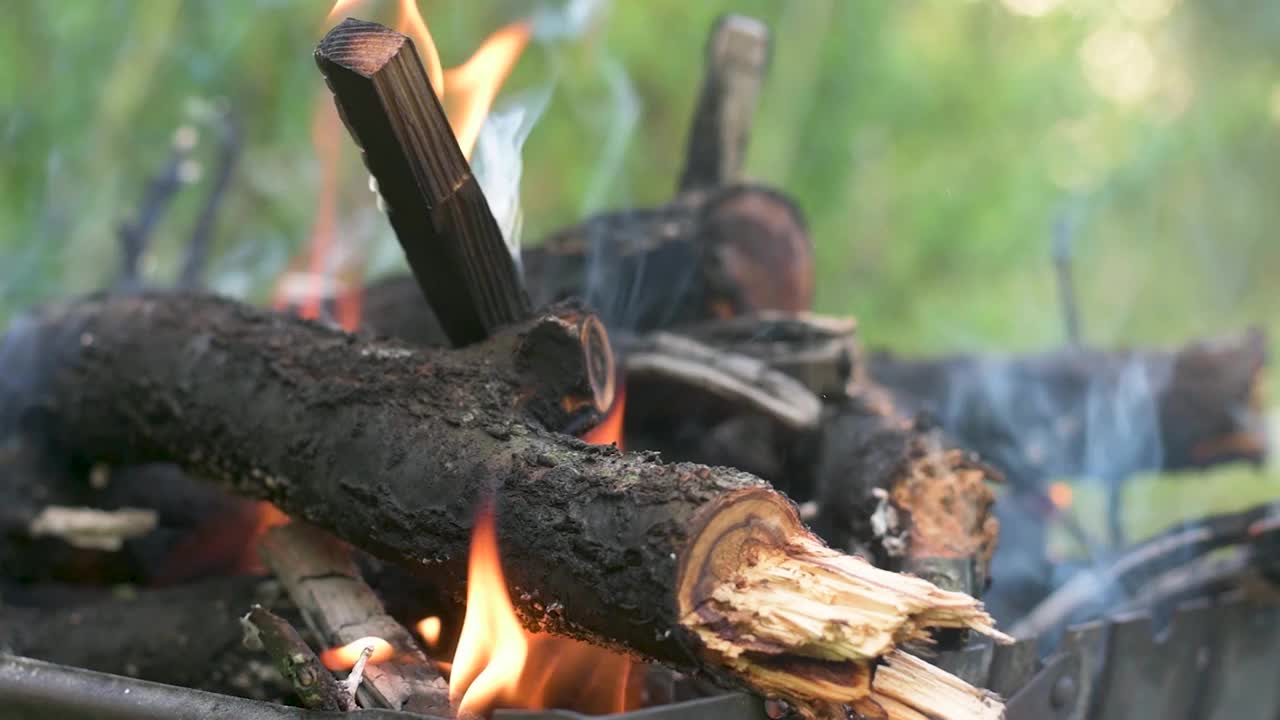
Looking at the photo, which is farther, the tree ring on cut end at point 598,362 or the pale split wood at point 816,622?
the tree ring on cut end at point 598,362

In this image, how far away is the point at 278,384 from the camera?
6.16 ft

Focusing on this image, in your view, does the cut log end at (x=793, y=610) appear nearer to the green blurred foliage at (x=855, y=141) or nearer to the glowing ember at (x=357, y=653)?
the glowing ember at (x=357, y=653)

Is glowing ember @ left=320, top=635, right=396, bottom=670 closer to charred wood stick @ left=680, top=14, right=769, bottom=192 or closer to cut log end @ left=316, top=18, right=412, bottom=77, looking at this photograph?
cut log end @ left=316, top=18, right=412, bottom=77

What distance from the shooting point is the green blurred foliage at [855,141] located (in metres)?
5.99

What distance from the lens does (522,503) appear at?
4.67ft

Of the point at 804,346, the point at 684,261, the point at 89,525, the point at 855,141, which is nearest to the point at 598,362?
the point at 804,346

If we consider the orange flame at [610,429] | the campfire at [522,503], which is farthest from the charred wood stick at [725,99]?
the orange flame at [610,429]

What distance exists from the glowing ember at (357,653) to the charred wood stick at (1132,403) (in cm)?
217

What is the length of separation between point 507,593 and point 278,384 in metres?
0.68

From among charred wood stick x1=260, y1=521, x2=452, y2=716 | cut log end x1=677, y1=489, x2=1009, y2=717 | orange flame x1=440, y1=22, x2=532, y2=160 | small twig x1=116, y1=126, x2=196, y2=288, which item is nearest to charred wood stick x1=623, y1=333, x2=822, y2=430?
orange flame x1=440, y1=22, x2=532, y2=160

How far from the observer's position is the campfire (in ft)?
4.25

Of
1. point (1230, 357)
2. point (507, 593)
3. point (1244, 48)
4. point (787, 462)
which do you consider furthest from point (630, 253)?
point (1244, 48)

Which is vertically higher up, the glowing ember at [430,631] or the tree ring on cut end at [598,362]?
the tree ring on cut end at [598,362]

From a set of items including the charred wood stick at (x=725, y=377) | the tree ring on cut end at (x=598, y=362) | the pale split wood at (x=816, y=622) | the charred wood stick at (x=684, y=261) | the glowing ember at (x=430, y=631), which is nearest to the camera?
the pale split wood at (x=816, y=622)
